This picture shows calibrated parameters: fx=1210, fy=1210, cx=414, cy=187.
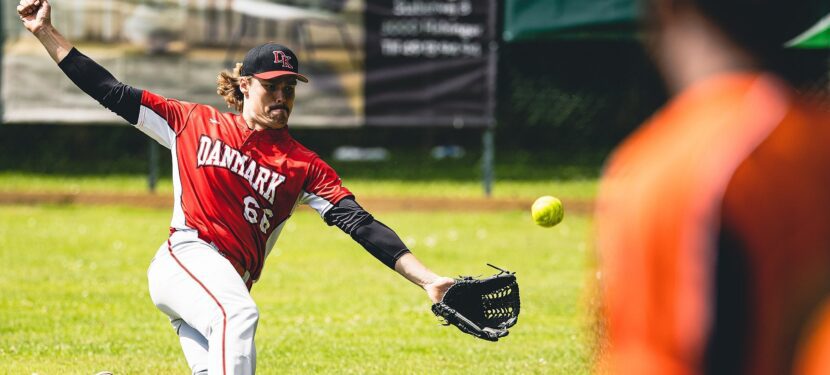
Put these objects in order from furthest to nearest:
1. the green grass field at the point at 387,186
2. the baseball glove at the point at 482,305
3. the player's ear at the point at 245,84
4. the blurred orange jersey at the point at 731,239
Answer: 1. the green grass field at the point at 387,186
2. the player's ear at the point at 245,84
3. the baseball glove at the point at 482,305
4. the blurred orange jersey at the point at 731,239

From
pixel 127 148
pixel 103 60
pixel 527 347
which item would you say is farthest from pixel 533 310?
pixel 127 148

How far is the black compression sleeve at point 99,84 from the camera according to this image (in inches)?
225

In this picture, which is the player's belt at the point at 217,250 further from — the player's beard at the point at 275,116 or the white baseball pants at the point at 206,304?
the player's beard at the point at 275,116

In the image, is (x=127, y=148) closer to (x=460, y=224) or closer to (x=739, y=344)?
(x=460, y=224)

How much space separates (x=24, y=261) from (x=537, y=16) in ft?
25.3

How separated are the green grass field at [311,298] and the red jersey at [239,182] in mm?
1391

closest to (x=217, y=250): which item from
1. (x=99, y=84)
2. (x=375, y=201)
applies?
(x=99, y=84)

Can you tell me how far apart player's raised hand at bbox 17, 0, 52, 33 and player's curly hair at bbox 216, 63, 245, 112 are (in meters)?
0.86

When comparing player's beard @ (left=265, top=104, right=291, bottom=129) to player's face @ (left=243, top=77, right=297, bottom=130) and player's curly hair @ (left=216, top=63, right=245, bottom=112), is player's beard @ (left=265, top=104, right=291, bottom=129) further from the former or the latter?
player's curly hair @ (left=216, top=63, right=245, bottom=112)

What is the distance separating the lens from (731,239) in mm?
1666

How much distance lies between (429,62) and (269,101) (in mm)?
11112

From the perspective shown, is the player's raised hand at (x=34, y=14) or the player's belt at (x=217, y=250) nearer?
the player's belt at (x=217, y=250)

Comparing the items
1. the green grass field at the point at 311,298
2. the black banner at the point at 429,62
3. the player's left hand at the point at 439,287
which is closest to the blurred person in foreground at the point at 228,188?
the player's left hand at the point at 439,287

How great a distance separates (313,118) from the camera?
1678 centimetres
